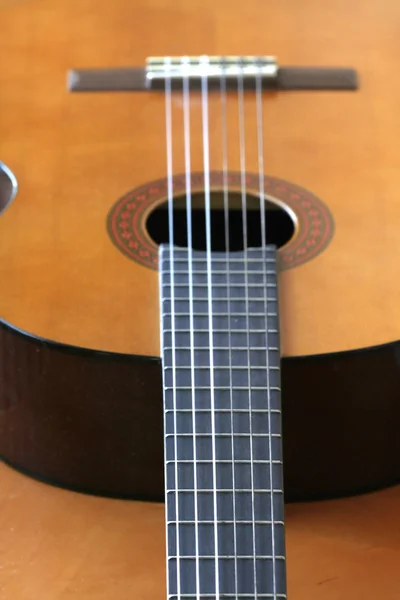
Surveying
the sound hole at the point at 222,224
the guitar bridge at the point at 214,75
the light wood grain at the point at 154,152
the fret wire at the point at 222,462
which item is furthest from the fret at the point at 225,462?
the guitar bridge at the point at 214,75

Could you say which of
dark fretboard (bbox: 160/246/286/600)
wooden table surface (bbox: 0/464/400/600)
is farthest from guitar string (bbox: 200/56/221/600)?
wooden table surface (bbox: 0/464/400/600)

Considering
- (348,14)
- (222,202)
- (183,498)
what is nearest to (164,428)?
(183,498)

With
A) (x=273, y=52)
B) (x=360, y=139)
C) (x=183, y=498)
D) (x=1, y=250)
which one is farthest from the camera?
(x=273, y=52)

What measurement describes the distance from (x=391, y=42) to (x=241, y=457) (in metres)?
0.66

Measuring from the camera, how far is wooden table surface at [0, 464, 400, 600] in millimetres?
846

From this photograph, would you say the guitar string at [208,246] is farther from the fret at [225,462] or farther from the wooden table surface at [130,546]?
the wooden table surface at [130,546]

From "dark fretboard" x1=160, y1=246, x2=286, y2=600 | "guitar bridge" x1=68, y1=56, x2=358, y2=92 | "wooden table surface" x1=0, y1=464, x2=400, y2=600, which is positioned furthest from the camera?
"guitar bridge" x1=68, y1=56, x2=358, y2=92

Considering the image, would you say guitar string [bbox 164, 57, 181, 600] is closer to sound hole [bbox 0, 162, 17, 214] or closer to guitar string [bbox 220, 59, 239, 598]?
guitar string [bbox 220, 59, 239, 598]

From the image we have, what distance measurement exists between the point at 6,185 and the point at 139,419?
14.2 inches

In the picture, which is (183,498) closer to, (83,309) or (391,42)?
(83,309)

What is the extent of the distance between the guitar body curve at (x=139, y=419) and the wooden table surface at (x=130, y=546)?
2 centimetres

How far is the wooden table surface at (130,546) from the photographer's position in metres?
0.85

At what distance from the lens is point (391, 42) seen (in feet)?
3.81

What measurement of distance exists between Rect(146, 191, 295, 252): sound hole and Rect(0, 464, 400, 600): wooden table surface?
1.08 ft
